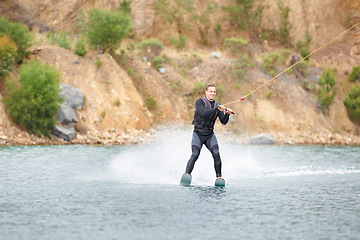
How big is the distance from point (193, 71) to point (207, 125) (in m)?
31.0

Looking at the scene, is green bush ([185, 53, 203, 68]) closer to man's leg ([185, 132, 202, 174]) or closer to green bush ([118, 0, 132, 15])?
green bush ([118, 0, 132, 15])

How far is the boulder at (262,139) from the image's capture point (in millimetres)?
37500

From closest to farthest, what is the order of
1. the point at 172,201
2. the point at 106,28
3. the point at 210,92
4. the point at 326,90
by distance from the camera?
the point at 172,201
the point at 210,92
the point at 106,28
the point at 326,90

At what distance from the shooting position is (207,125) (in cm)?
1318

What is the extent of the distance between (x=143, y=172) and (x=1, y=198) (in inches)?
210

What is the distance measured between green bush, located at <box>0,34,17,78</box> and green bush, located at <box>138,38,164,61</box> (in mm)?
12321

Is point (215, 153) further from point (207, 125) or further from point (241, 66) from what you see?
point (241, 66)

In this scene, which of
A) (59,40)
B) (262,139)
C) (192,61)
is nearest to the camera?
(262,139)

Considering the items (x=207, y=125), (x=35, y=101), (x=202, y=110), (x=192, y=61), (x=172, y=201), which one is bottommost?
(x=172, y=201)

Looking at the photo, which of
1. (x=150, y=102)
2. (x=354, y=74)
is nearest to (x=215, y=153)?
(x=150, y=102)

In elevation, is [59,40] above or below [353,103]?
above

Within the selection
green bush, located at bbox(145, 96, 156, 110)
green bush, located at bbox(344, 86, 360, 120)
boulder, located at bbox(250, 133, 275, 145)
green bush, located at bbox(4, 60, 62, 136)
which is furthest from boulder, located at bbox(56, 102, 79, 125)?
green bush, located at bbox(344, 86, 360, 120)

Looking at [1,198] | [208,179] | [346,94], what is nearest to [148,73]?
[346,94]

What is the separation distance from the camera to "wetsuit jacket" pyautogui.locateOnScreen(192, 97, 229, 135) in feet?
42.2
